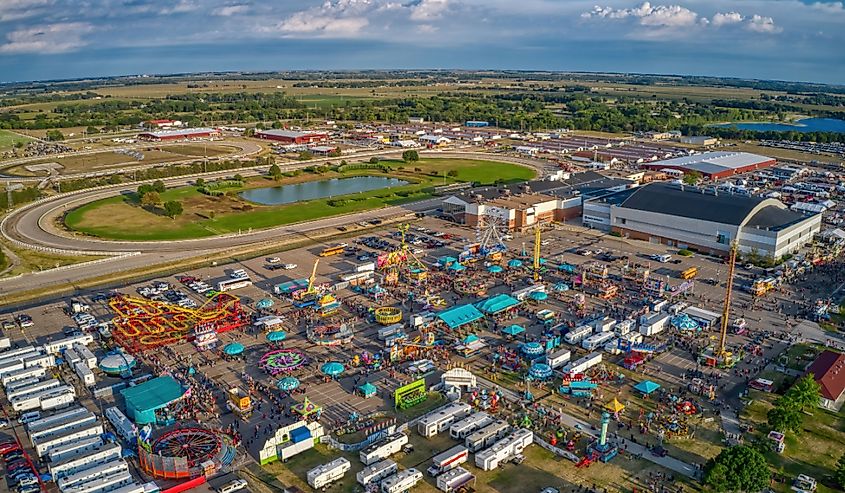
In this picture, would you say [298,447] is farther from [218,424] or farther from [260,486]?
[218,424]

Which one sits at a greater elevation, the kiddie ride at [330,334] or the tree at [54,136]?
the tree at [54,136]

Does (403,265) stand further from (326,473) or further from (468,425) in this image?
(326,473)

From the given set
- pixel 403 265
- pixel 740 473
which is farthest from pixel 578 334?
pixel 403 265

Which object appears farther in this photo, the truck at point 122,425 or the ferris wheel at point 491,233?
the ferris wheel at point 491,233

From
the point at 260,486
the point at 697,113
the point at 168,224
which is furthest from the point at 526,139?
the point at 260,486

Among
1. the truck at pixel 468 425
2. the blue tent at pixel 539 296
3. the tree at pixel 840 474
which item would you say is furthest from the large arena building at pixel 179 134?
the tree at pixel 840 474

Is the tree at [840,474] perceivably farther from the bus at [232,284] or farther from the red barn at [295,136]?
the red barn at [295,136]

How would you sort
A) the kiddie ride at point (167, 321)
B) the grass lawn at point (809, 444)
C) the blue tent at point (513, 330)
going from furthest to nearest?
the blue tent at point (513, 330) → the kiddie ride at point (167, 321) → the grass lawn at point (809, 444)

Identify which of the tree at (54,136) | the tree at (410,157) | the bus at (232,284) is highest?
the tree at (54,136)
